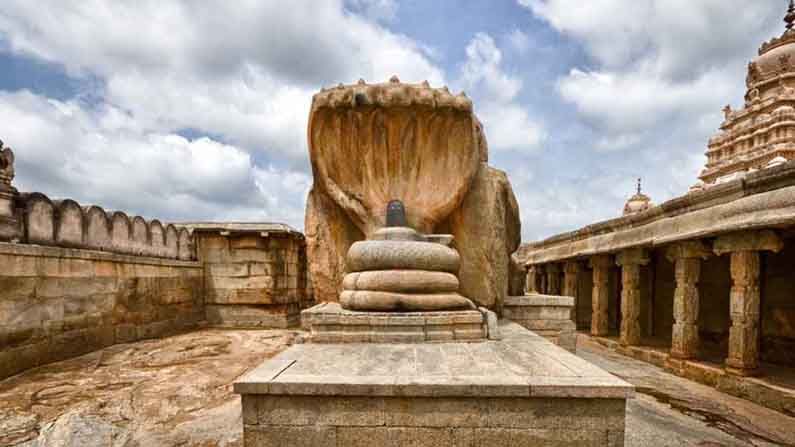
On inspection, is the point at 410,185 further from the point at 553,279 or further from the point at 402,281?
the point at 553,279

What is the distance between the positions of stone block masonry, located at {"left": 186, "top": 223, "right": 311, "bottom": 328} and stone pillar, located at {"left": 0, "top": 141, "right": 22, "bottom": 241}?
4.41m

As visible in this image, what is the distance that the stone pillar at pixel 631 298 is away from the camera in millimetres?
8695

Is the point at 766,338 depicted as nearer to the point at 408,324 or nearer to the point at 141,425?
the point at 408,324

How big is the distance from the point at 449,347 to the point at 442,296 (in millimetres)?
638

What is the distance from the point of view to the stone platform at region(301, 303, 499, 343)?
3.67 m

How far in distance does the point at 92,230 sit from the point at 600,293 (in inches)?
463

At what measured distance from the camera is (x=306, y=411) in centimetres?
253

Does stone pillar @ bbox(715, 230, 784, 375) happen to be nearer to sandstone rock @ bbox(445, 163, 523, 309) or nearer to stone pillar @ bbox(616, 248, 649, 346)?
stone pillar @ bbox(616, 248, 649, 346)

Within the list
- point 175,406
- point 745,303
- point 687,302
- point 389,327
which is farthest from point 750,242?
point 175,406

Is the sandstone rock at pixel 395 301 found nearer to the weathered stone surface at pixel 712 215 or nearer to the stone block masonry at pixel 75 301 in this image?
the stone block masonry at pixel 75 301

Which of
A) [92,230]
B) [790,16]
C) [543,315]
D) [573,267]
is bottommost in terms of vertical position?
[543,315]


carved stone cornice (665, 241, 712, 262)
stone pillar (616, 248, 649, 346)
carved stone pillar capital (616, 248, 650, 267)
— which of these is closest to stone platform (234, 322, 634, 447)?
carved stone cornice (665, 241, 712, 262)

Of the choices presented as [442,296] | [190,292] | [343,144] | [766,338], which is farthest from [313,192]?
[766,338]

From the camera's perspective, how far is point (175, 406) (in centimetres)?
383
